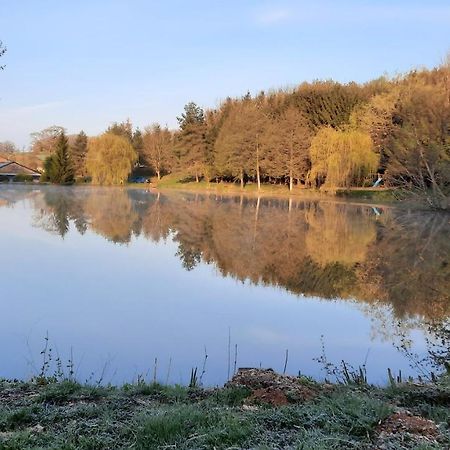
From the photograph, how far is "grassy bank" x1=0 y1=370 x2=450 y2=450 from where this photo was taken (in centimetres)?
264

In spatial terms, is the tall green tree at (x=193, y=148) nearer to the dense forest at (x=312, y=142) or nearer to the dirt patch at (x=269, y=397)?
the dense forest at (x=312, y=142)

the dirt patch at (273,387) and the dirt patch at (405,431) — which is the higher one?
the dirt patch at (405,431)

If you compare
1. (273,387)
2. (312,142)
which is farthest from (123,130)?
(273,387)

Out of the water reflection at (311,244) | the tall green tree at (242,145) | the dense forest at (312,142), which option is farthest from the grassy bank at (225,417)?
the tall green tree at (242,145)

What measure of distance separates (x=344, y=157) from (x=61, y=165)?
32207 millimetres

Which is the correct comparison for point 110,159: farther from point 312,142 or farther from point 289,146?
point 312,142

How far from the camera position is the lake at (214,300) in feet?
18.4

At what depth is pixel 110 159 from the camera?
51.7 m

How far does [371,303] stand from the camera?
8.53 metres

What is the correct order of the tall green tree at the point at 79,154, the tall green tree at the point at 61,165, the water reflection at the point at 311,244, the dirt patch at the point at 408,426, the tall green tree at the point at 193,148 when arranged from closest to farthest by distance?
the dirt patch at the point at 408,426, the water reflection at the point at 311,244, the tall green tree at the point at 193,148, the tall green tree at the point at 61,165, the tall green tree at the point at 79,154

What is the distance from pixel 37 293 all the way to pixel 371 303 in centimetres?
538

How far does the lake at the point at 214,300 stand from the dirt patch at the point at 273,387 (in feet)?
2.55

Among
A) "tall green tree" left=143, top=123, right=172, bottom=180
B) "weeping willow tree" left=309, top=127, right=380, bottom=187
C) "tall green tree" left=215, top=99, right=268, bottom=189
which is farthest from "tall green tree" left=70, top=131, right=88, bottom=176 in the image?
"weeping willow tree" left=309, top=127, right=380, bottom=187

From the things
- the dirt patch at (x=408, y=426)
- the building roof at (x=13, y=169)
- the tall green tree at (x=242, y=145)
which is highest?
the tall green tree at (x=242, y=145)
